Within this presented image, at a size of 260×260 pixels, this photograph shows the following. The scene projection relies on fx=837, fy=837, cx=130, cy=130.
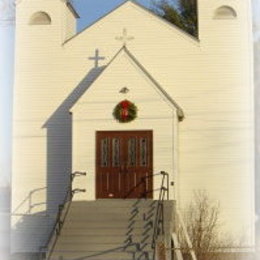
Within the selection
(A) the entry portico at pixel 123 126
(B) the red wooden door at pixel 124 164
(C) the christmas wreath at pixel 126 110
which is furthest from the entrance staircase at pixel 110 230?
(C) the christmas wreath at pixel 126 110

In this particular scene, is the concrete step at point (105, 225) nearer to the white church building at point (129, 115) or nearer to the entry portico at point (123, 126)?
the white church building at point (129, 115)

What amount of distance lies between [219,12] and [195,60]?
1368 mm

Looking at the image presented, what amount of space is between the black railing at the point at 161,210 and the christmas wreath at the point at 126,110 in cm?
154

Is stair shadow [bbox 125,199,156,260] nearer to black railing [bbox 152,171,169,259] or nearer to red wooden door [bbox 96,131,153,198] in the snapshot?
black railing [bbox 152,171,169,259]

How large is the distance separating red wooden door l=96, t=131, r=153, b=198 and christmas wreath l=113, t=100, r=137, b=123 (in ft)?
1.29

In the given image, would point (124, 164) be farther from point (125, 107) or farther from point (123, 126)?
point (125, 107)

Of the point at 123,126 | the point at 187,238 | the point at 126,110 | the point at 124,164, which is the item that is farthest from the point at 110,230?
the point at 126,110

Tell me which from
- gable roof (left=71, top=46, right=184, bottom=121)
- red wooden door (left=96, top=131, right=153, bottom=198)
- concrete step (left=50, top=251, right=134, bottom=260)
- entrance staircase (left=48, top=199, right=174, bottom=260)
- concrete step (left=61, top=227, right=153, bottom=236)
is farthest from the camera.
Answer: red wooden door (left=96, top=131, right=153, bottom=198)

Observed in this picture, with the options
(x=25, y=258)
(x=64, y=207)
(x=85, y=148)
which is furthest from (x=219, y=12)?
(x=25, y=258)

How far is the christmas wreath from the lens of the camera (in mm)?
19656

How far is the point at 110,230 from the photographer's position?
1769 centimetres

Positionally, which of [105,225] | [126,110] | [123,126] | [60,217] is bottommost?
[105,225]

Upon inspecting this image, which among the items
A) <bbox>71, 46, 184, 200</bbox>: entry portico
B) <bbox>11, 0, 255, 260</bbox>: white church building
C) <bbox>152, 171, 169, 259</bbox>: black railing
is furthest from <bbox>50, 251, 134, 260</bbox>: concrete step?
<bbox>71, 46, 184, 200</bbox>: entry portico

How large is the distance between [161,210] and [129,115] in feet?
8.92
